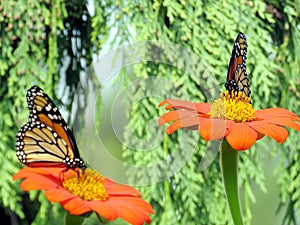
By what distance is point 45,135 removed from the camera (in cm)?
78

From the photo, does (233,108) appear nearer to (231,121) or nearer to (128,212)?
(231,121)

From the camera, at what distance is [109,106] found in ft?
2.53

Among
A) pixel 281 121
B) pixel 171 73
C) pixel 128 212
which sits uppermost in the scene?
pixel 171 73

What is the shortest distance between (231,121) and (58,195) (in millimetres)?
261

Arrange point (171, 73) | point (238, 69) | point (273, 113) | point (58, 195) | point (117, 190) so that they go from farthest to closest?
point (171, 73) → point (238, 69) → point (273, 113) → point (117, 190) → point (58, 195)

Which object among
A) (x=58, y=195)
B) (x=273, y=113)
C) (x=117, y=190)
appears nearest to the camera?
(x=58, y=195)

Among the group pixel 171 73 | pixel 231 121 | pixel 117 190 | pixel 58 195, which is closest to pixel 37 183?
pixel 58 195

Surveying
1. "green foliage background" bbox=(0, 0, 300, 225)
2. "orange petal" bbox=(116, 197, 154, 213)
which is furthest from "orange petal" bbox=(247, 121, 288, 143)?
"green foliage background" bbox=(0, 0, 300, 225)

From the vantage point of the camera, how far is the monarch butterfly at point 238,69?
2.65 ft

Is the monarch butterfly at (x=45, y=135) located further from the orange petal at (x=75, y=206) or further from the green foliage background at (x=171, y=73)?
the green foliage background at (x=171, y=73)

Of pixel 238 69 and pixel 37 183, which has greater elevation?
pixel 238 69

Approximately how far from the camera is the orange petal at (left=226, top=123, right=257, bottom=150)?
61 centimetres

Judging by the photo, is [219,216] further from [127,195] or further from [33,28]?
[127,195]

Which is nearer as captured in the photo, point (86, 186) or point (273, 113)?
point (86, 186)
